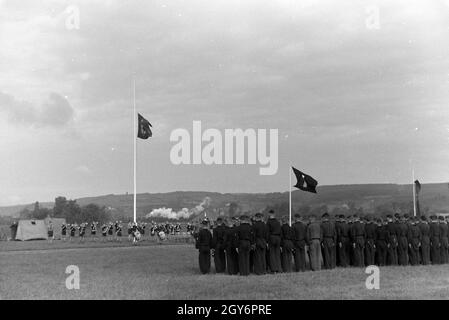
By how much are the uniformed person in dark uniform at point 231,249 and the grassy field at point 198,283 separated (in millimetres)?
635

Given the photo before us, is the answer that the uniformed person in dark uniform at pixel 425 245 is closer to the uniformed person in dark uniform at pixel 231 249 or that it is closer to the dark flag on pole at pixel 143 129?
the uniformed person in dark uniform at pixel 231 249

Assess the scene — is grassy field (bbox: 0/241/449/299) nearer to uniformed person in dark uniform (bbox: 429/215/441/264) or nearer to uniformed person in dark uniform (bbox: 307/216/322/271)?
uniformed person in dark uniform (bbox: 307/216/322/271)

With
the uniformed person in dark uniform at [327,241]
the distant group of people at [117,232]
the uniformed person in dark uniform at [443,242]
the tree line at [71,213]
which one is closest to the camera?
the uniformed person in dark uniform at [327,241]

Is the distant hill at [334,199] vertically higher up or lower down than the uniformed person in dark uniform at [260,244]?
higher up

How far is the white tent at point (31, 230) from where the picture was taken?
1599 inches

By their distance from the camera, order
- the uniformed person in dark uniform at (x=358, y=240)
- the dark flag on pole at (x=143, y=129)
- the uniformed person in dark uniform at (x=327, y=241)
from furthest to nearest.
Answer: the dark flag on pole at (x=143, y=129) → the uniformed person in dark uniform at (x=358, y=240) → the uniformed person in dark uniform at (x=327, y=241)

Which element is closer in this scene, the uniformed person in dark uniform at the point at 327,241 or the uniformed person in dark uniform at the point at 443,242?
the uniformed person in dark uniform at the point at 327,241

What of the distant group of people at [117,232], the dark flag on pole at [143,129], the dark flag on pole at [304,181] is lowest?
the distant group of people at [117,232]

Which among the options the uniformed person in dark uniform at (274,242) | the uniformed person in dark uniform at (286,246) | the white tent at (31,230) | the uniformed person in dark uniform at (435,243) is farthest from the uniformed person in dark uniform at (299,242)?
the white tent at (31,230)

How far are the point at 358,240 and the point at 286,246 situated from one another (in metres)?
2.77

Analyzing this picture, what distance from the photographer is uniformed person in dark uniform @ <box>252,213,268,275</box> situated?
53.4 ft

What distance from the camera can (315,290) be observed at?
42.7ft
